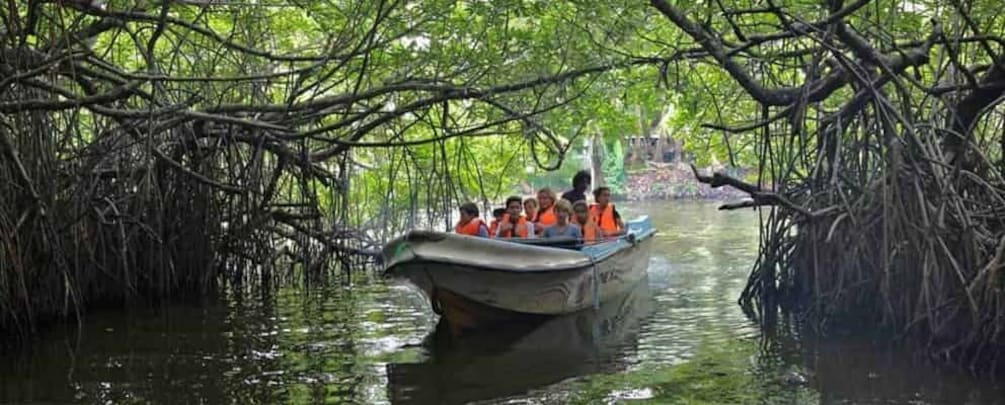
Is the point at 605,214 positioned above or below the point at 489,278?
above

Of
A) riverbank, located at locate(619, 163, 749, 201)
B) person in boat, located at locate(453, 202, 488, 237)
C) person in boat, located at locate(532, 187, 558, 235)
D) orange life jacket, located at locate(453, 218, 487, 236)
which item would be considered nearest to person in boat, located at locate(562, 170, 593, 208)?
person in boat, located at locate(532, 187, 558, 235)

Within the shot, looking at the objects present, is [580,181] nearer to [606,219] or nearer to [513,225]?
[606,219]

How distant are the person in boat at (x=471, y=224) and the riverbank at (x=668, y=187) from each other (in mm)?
19897

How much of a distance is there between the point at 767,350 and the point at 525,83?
9.07ft

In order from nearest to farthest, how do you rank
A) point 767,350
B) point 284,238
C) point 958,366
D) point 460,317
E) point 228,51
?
point 958,366, point 767,350, point 460,317, point 228,51, point 284,238

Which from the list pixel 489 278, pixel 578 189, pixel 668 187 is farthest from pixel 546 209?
pixel 668 187

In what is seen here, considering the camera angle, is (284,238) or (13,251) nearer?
(13,251)

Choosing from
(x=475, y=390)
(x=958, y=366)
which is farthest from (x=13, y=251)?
(x=958, y=366)

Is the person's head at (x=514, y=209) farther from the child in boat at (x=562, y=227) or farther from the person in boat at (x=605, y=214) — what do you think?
the person in boat at (x=605, y=214)

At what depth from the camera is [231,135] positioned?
10281 millimetres

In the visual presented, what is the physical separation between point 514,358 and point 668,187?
23.7 meters

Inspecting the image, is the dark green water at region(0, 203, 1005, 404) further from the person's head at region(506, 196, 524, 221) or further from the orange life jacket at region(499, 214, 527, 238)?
the person's head at region(506, 196, 524, 221)

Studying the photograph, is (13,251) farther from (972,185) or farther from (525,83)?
(972,185)

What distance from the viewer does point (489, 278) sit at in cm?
846
